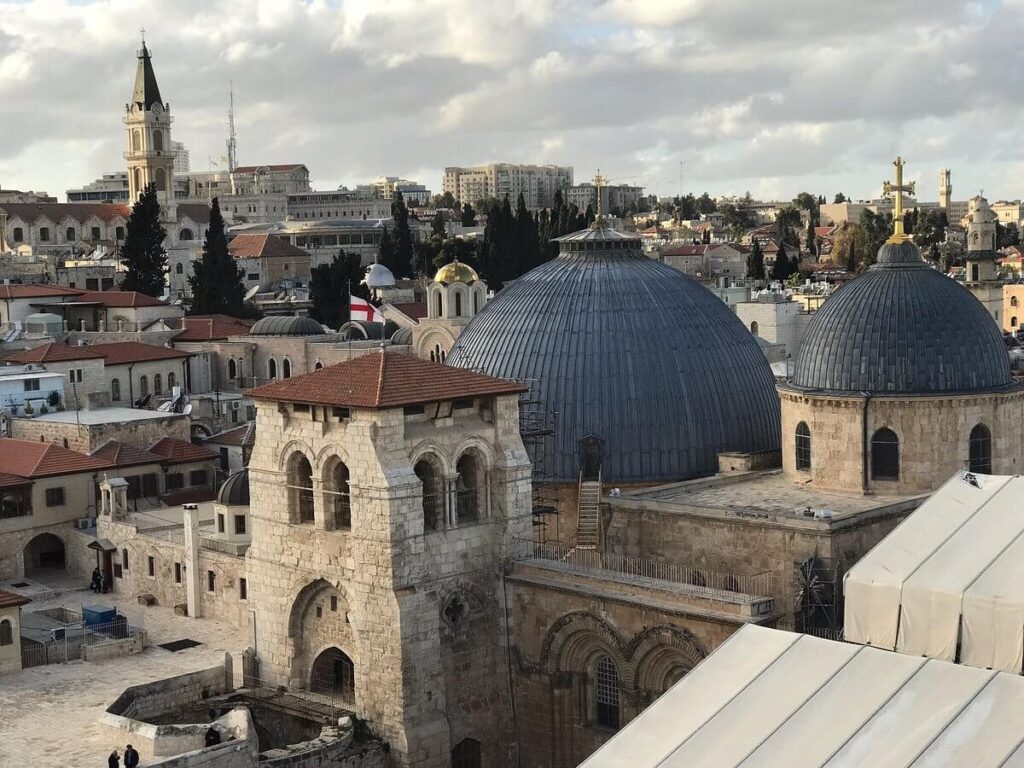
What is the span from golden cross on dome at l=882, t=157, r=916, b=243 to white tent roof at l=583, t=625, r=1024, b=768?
578 inches

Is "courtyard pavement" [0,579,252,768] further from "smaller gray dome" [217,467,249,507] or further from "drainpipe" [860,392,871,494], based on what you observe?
"drainpipe" [860,392,871,494]

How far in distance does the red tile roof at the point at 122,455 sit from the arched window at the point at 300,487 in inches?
654

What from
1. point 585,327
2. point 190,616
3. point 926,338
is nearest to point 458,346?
point 585,327

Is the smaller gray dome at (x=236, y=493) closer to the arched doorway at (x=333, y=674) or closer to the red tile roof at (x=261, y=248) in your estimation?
the arched doorway at (x=333, y=674)

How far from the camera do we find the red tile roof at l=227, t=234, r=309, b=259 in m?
106

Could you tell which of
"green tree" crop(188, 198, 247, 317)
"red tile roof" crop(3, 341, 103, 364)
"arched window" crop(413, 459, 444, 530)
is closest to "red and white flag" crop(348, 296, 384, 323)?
"red tile roof" crop(3, 341, 103, 364)

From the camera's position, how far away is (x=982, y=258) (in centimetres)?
8519

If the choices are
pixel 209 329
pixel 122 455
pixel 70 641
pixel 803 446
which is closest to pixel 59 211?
pixel 209 329

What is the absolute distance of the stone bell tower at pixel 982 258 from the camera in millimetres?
83812

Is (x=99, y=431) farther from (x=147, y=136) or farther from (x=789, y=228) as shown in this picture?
(x=789, y=228)

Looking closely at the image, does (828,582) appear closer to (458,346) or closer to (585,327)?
(585,327)

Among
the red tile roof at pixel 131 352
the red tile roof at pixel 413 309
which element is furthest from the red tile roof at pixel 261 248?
the red tile roof at pixel 131 352

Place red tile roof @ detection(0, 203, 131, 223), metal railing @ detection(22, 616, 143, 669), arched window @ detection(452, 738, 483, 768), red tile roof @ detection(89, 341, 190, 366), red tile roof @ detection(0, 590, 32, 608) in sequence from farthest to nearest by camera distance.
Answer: red tile roof @ detection(0, 203, 131, 223) < red tile roof @ detection(89, 341, 190, 366) < metal railing @ detection(22, 616, 143, 669) < red tile roof @ detection(0, 590, 32, 608) < arched window @ detection(452, 738, 483, 768)

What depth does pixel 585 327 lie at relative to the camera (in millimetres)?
37469
